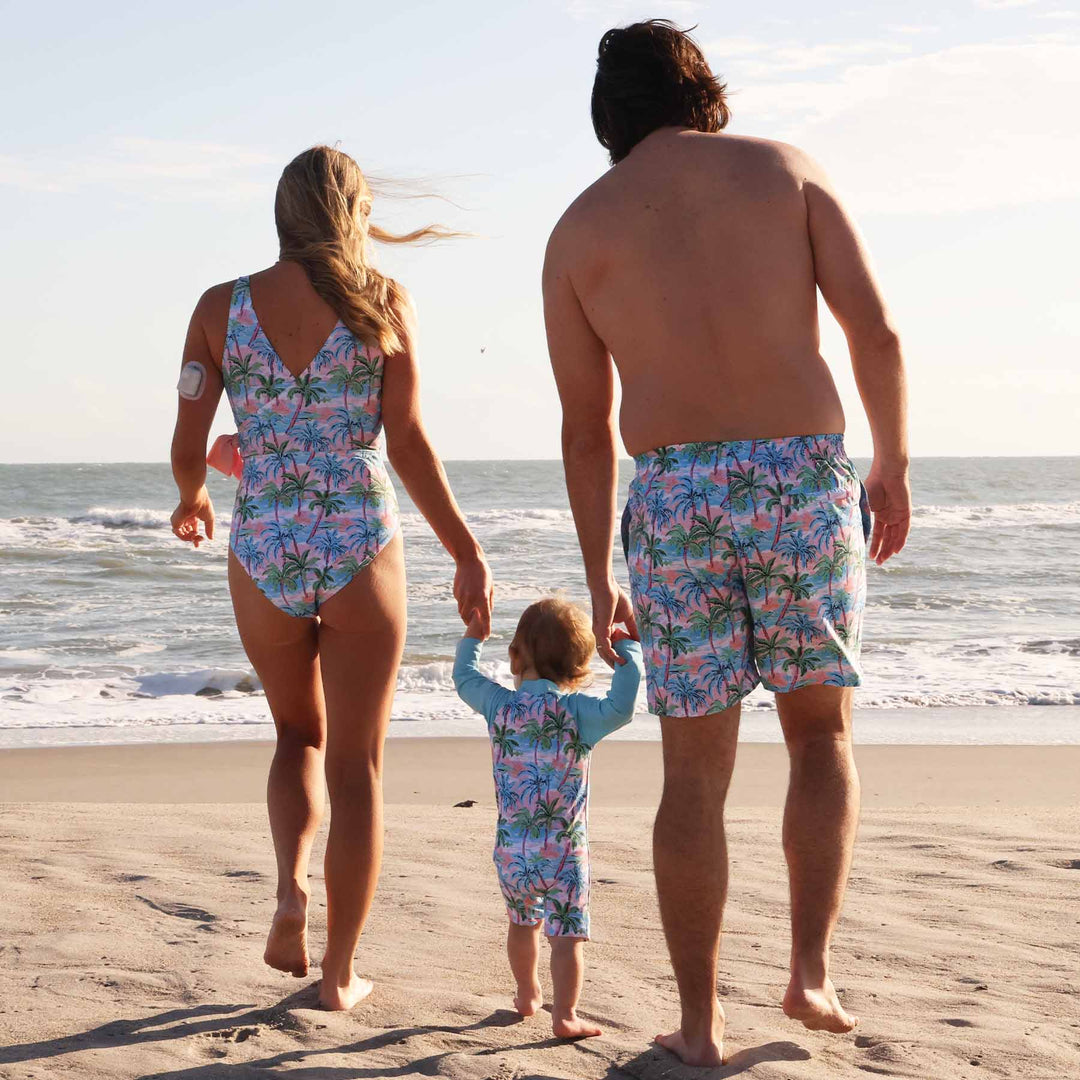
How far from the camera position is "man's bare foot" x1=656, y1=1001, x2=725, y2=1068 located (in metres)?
2.39

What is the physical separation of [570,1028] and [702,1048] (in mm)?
322

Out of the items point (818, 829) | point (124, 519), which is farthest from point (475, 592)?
point (124, 519)

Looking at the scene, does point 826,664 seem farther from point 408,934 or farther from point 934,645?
point 934,645

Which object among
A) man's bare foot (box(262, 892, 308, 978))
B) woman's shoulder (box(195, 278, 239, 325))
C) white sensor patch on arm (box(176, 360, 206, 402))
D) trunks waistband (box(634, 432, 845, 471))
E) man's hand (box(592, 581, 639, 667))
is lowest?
man's bare foot (box(262, 892, 308, 978))

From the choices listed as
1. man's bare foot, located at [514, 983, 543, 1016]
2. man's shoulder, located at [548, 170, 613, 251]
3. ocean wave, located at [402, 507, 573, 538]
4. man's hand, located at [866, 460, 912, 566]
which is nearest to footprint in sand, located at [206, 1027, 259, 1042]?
man's bare foot, located at [514, 983, 543, 1016]

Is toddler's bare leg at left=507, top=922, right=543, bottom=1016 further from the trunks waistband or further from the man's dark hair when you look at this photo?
the man's dark hair

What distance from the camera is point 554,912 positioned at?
2.72 m

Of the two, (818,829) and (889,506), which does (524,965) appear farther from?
(889,506)

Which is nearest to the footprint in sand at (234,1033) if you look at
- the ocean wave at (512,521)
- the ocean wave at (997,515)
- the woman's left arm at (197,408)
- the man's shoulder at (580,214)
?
the woman's left arm at (197,408)

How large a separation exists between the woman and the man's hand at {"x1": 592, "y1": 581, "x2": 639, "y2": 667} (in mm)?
363

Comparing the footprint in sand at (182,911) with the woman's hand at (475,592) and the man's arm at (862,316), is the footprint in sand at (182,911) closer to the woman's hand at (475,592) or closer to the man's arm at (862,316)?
the woman's hand at (475,592)

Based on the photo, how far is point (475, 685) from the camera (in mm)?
2832

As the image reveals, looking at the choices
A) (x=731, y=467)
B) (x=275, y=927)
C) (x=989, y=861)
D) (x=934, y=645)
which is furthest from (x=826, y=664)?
(x=934, y=645)

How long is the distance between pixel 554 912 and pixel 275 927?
1.98ft
